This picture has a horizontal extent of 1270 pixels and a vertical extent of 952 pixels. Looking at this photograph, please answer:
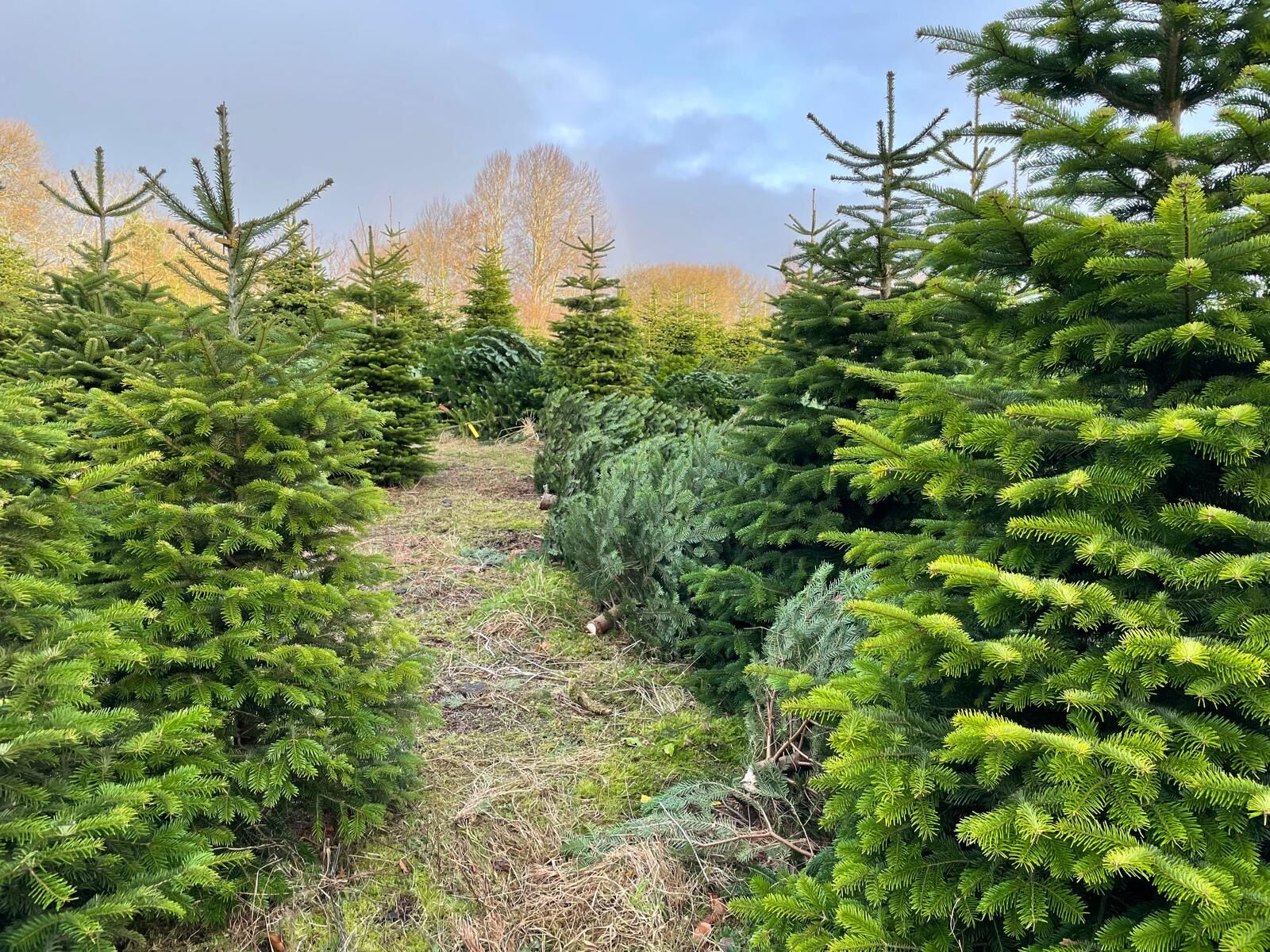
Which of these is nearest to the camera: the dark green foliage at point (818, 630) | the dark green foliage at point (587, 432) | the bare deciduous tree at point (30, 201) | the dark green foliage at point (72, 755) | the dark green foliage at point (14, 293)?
the dark green foliage at point (72, 755)

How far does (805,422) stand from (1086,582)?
1812 mm

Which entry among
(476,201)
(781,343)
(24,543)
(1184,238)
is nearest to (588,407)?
(781,343)

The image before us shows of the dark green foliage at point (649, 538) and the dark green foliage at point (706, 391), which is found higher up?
the dark green foliage at point (706, 391)

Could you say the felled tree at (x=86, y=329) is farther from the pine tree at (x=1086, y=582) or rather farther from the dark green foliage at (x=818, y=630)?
the pine tree at (x=1086, y=582)

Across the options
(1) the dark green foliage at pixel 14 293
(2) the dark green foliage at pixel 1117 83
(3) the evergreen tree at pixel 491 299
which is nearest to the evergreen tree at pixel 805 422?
(2) the dark green foliage at pixel 1117 83

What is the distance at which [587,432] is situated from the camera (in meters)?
5.94

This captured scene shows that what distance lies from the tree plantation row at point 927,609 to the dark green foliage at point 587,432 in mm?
2881

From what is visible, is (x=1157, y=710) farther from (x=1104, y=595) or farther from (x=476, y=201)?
(x=476, y=201)

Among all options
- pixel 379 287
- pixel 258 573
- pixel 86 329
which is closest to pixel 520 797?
pixel 258 573

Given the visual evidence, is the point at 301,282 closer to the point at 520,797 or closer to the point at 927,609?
the point at 520,797

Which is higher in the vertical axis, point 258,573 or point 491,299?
point 491,299

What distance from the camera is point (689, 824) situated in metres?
2.33

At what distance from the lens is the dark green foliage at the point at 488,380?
33.5 ft

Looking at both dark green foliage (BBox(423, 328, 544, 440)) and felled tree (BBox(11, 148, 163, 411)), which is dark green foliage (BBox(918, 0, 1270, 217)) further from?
dark green foliage (BBox(423, 328, 544, 440))
